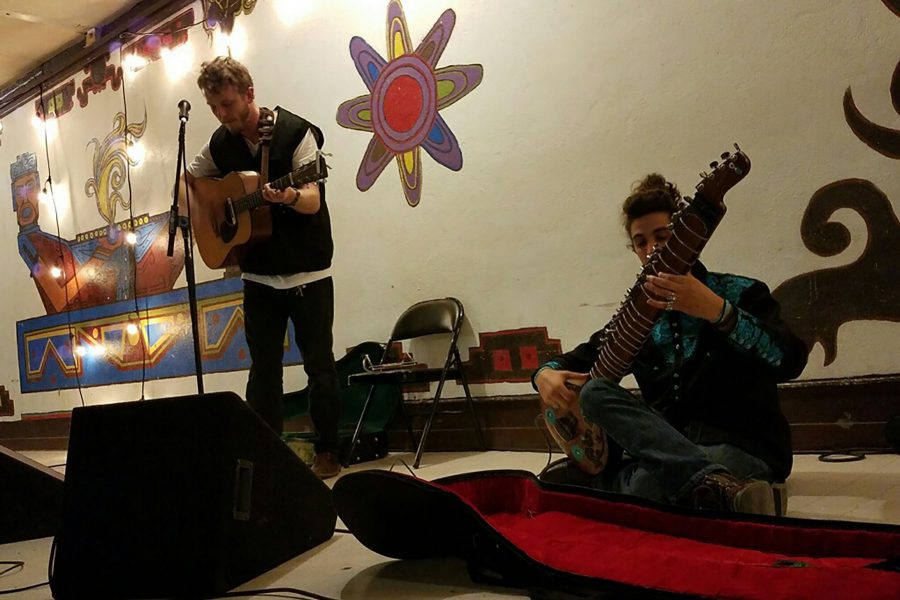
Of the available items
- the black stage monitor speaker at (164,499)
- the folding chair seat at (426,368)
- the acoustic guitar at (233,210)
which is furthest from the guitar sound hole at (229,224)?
the black stage monitor speaker at (164,499)

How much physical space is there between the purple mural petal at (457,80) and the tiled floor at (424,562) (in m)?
2.16

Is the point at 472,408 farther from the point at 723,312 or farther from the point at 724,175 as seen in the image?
the point at 724,175

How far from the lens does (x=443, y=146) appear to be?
363cm

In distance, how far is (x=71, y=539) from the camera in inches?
60.2

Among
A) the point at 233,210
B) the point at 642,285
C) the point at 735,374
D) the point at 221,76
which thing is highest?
the point at 221,76

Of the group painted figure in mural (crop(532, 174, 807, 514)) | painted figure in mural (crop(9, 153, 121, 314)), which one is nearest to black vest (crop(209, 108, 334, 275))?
painted figure in mural (crop(532, 174, 807, 514))

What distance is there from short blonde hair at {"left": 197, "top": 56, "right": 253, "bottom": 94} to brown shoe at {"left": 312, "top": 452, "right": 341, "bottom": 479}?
1.44 metres

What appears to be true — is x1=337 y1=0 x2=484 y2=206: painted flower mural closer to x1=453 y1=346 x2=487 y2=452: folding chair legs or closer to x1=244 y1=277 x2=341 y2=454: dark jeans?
x1=453 y1=346 x2=487 y2=452: folding chair legs

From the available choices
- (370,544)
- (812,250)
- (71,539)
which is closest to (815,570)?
(370,544)

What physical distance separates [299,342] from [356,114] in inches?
61.5

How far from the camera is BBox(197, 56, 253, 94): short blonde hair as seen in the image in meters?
2.71

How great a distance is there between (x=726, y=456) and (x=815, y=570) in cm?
63

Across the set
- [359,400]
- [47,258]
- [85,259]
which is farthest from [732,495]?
[47,258]

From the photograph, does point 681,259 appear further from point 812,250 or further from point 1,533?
point 1,533
